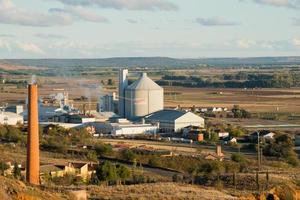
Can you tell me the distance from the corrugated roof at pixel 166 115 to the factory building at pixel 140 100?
1256 millimetres

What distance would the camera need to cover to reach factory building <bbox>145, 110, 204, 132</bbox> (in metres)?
54.2

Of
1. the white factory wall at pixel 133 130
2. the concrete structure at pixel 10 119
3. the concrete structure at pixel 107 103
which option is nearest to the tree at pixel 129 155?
the white factory wall at pixel 133 130

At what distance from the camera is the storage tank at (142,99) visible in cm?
5831

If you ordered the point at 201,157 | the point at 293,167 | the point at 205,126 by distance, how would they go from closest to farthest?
the point at 293,167 → the point at 201,157 → the point at 205,126

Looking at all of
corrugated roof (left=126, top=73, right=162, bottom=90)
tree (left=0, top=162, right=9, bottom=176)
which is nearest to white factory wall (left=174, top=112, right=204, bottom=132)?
corrugated roof (left=126, top=73, right=162, bottom=90)

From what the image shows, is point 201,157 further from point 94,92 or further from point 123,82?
point 94,92

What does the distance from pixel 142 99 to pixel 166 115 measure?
3.17 meters

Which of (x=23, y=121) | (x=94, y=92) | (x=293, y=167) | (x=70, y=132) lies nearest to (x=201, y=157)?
(x=293, y=167)

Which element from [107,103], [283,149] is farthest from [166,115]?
[283,149]

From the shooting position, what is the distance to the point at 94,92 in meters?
85.2

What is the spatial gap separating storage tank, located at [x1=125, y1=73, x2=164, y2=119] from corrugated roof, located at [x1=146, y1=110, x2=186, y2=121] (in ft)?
4.06

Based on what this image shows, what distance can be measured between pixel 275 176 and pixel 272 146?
15446 millimetres

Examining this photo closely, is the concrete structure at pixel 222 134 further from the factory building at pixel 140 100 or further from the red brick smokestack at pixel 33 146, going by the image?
the red brick smokestack at pixel 33 146

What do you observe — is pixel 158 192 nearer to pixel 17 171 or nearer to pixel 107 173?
pixel 107 173
